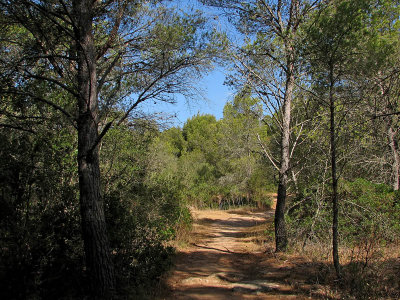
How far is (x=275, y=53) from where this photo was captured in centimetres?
768

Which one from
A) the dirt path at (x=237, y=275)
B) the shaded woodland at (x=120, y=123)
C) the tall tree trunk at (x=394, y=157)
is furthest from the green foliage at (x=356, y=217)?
the dirt path at (x=237, y=275)

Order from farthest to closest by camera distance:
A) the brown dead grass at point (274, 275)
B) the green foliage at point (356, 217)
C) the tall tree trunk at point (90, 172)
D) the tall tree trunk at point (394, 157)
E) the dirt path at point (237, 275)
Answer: the tall tree trunk at point (394, 157) < the green foliage at point (356, 217) < the dirt path at point (237, 275) < the brown dead grass at point (274, 275) < the tall tree trunk at point (90, 172)

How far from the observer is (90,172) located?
4.25m

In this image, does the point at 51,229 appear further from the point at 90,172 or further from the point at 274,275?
the point at 274,275

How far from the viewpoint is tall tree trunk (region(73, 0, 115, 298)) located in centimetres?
408

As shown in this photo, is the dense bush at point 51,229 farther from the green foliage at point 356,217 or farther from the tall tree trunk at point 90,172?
the green foliage at point 356,217

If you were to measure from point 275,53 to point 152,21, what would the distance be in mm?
3391

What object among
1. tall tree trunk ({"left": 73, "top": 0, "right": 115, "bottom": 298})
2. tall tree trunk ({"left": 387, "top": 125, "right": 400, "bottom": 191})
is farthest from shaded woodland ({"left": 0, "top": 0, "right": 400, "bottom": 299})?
tall tree trunk ({"left": 387, "top": 125, "right": 400, "bottom": 191})

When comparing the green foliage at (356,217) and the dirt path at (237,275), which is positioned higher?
the green foliage at (356,217)

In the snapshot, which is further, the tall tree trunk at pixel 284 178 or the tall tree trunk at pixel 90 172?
the tall tree trunk at pixel 284 178

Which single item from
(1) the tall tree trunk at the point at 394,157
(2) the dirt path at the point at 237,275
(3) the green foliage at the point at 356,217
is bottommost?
(2) the dirt path at the point at 237,275

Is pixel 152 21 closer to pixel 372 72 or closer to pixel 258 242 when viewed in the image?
pixel 372 72

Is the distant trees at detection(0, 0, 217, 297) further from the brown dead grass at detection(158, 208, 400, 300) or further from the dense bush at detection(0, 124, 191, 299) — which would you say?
the brown dead grass at detection(158, 208, 400, 300)

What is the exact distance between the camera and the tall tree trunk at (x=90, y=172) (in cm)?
408
